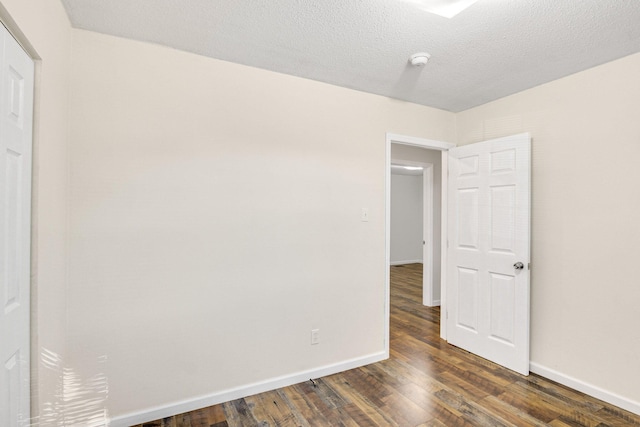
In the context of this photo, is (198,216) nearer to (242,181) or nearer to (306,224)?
(242,181)

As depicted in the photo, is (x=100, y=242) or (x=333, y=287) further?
(x=333, y=287)

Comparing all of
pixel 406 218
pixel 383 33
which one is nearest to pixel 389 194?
pixel 383 33

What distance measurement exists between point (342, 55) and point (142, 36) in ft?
Answer: 4.20

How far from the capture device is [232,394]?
2.23 m

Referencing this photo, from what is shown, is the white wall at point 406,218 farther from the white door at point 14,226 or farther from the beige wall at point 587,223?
the white door at point 14,226

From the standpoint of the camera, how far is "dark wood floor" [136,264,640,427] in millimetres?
2018

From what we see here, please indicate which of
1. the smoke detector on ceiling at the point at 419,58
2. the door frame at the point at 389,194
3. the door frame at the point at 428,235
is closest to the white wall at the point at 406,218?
the door frame at the point at 428,235

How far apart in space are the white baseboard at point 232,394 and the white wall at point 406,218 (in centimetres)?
603

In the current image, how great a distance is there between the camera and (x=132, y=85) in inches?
77.6

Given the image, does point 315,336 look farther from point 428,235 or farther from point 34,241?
point 428,235

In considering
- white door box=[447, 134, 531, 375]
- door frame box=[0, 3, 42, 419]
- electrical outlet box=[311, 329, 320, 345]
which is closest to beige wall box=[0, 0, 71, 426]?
door frame box=[0, 3, 42, 419]

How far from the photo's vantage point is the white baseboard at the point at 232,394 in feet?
6.45

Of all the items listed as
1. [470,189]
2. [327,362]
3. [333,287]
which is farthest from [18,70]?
[470,189]

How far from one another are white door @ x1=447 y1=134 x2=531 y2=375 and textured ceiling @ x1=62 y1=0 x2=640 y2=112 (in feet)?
2.49
